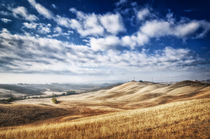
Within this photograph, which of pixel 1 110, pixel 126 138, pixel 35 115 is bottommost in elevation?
pixel 35 115

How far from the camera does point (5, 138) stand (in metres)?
7.46

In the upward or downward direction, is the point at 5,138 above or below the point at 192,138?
below

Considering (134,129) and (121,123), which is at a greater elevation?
(134,129)

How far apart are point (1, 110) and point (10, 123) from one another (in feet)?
26.3

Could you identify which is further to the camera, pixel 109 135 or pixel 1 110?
pixel 1 110

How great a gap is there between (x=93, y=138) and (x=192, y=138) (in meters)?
5.17

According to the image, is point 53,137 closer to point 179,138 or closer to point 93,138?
point 93,138

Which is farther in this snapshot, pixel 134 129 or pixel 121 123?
pixel 121 123

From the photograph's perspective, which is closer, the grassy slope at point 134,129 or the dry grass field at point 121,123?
the grassy slope at point 134,129

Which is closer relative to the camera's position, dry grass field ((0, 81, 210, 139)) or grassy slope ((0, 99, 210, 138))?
grassy slope ((0, 99, 210, 138))

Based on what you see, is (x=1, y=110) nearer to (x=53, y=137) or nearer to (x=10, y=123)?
(x=10, y=123)

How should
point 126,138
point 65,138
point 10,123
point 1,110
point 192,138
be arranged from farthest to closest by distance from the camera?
1. point 1,110
2. point 10,123
3. point 65,138
4. point 126,138
5. point 192,138

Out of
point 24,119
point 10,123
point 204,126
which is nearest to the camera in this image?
point 204,126

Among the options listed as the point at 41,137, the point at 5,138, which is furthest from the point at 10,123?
the point at 41,137
